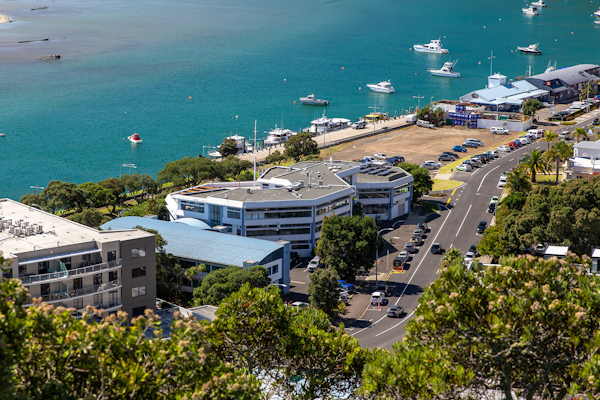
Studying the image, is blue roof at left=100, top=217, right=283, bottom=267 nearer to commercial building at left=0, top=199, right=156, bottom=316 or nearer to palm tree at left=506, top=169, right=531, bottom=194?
commercial building at left=0, top=199, right=156, bottom=316

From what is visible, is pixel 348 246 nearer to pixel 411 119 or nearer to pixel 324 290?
pixel 324 290

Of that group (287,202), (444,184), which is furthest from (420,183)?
(287,202)

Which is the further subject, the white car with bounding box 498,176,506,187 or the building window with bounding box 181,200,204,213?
the white car with bounding box 498,176,506,187

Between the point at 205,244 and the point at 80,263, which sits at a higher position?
A: the point at 80,263

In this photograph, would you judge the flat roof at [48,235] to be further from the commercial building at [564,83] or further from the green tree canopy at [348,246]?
the commercial building at [564,83]

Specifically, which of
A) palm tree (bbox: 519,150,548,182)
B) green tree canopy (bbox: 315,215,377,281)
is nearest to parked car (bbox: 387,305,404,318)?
green tree canopy (bbox: 315,215,377,281)

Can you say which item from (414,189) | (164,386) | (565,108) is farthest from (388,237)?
(565,108)

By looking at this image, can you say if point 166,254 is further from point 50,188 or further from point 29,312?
point 29,312
